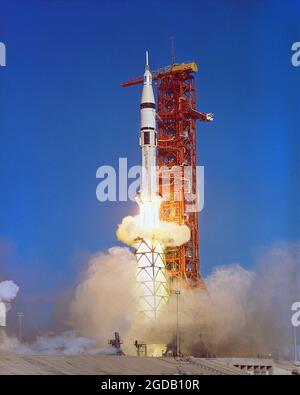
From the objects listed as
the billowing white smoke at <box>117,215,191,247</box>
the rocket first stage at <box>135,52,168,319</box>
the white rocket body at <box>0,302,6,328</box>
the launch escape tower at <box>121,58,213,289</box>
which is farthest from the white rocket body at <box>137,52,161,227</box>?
the white rocket body at <box>0,302,6,328</box>

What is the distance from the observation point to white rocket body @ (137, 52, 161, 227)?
46562mm

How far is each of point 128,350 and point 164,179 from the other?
968 centimetres

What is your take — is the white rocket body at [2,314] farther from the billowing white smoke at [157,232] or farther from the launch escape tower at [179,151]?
the launch escape tower at [179,151]

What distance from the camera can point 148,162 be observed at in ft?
153

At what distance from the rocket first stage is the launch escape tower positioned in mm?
2449

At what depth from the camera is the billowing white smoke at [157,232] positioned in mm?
46969

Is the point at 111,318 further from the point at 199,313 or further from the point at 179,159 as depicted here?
the point at 179,159

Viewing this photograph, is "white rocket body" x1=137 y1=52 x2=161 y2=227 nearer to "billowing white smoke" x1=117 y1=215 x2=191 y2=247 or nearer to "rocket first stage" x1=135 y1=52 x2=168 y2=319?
"rocket first stage" x1=135 y1=52 x2=168 y2=319

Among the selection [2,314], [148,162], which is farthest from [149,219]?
[2,314]

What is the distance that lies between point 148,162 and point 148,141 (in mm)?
1073
